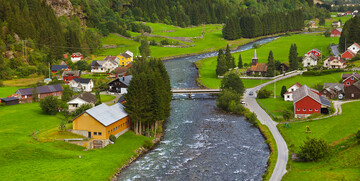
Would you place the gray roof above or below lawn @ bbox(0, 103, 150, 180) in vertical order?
above

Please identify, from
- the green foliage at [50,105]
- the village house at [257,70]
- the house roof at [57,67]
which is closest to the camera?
the green foliage at [50,105]

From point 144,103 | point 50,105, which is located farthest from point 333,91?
point 50,105

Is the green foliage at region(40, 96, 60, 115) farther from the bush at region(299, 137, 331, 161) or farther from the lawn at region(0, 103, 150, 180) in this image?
the bush at region(299, 137, 331, 161)

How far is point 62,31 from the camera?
157m

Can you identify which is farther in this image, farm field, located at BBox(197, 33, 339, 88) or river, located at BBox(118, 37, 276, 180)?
farm field, located at BBox(197, 33, 339, 88)

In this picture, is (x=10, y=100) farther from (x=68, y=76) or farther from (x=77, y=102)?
(x=68, y=76)

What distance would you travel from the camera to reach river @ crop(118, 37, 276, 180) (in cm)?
5325

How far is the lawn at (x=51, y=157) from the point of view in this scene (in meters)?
49.4

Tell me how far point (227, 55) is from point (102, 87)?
4772 cm

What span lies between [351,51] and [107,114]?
102215 mm

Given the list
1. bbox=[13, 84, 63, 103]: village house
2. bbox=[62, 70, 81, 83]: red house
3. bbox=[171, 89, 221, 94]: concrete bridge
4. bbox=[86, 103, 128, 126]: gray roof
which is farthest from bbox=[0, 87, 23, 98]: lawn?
bbox=[171, 89, 221, 94]: concrete bridge

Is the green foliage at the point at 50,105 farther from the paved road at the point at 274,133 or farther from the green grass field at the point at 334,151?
the green grass field at the point at 334,151

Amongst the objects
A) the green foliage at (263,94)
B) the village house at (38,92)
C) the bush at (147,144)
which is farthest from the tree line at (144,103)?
the village house at (38,92)

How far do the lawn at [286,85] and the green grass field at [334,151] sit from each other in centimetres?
1040
